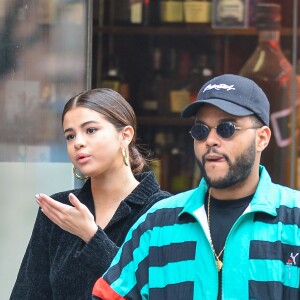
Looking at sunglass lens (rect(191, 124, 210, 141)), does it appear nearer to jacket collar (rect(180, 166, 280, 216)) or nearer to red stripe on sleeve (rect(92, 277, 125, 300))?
jacket collar (rect(180, 166, 280, 216))

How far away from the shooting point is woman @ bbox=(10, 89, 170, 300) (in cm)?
350

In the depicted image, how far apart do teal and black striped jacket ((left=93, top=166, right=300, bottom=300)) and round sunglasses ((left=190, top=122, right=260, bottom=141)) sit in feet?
0.55

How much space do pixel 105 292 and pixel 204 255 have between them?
34 centimetres

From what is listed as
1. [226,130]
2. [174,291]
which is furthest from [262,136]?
[174,291]

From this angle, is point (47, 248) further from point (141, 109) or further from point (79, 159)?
point (141, 109)

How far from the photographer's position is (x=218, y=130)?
2801mm

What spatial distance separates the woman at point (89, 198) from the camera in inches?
138

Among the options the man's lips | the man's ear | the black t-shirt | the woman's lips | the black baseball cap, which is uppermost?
the black baseball cap

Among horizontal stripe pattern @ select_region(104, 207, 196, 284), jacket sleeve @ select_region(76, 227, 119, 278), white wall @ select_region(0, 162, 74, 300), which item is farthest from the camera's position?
white wall @ select_region(0, 162, 74, 300)

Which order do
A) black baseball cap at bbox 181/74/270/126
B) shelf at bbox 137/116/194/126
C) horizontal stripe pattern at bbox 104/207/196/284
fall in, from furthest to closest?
shelf at bbox 137/116/194/126, horizontal stripe pattern at bbox 104/207/196/284, black baseball cap at bbox 181/74/270/126

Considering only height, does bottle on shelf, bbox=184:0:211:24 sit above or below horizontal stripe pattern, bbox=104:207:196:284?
above

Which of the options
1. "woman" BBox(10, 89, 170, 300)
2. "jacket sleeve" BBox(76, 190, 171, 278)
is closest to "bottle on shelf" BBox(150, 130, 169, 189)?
"woman" BBox(10, 89, 170, 300)

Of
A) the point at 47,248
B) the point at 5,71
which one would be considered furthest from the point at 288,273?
the point at 5,71

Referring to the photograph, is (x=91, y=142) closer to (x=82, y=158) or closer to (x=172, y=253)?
(x=82, y=158)
